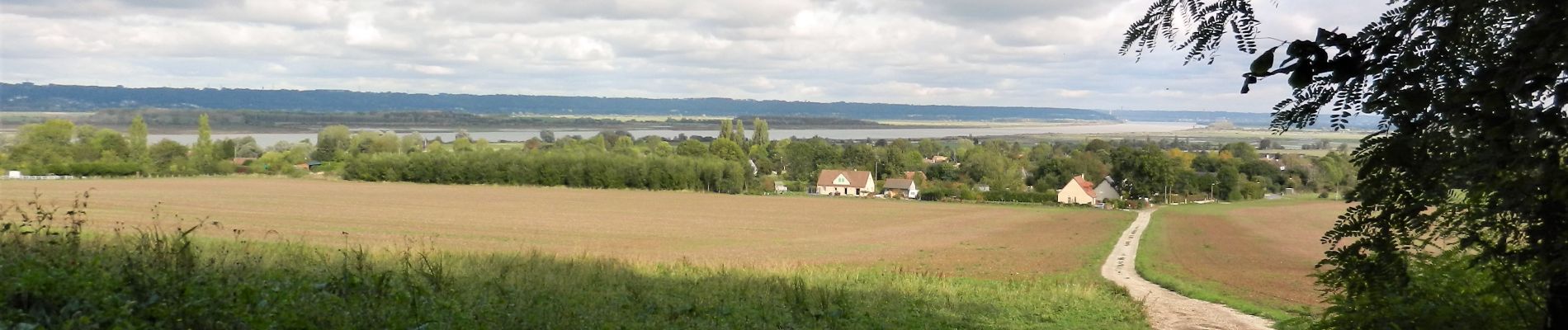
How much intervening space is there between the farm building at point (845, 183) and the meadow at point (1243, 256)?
47.3m

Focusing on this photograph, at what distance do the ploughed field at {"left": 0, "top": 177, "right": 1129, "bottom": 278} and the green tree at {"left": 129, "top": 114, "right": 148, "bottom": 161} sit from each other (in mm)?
8192

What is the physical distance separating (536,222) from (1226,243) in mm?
33115

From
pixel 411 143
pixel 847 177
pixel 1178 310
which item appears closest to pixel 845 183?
pixel 847 177

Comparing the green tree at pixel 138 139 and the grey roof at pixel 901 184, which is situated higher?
the green tree at pixel 138 139

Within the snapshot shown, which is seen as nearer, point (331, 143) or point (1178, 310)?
point (1178, 310)

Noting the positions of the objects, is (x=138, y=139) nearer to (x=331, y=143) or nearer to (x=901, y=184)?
(x=331, y=143)

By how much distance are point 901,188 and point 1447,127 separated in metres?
124

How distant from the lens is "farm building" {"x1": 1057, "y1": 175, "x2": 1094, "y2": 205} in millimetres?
107312

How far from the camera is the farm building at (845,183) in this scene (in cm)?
12756

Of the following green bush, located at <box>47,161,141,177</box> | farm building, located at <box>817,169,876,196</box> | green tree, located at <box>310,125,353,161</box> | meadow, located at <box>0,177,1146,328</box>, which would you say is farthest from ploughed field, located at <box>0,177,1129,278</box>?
green tree, located at <box>310,125,353,161</box>

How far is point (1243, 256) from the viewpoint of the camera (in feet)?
128

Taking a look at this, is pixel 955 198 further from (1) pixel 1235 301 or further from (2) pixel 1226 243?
(1) pixel 1235 301

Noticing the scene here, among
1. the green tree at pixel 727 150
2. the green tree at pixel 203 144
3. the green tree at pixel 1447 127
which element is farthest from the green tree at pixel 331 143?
the green tree at pixel 1447 127

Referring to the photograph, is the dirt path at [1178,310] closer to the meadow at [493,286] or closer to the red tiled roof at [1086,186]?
the meadow at [493,286]
